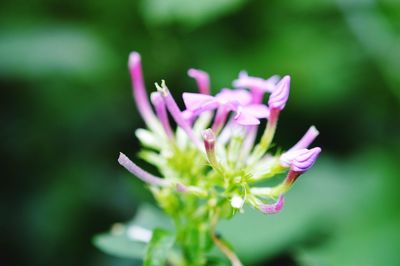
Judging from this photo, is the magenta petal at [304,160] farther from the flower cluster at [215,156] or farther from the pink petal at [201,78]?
the pink petal at [201,78]

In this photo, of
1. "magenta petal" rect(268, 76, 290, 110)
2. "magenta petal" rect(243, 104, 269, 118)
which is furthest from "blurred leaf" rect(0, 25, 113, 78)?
"magenta petal" rect(268, 76, 290, 110)

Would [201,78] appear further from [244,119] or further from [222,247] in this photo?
[222,247]

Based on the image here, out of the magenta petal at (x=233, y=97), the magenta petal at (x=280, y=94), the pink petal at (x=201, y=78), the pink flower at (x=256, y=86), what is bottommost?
the magenta petal at (x=280, y=94)

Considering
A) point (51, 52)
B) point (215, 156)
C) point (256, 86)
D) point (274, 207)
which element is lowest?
point (274, 207)

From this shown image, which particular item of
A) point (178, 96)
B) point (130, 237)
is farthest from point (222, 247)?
point (178, 96)

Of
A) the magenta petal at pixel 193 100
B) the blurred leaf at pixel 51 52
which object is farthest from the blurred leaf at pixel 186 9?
the magenta petal at pixel 193 100

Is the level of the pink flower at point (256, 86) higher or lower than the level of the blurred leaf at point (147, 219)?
higher
